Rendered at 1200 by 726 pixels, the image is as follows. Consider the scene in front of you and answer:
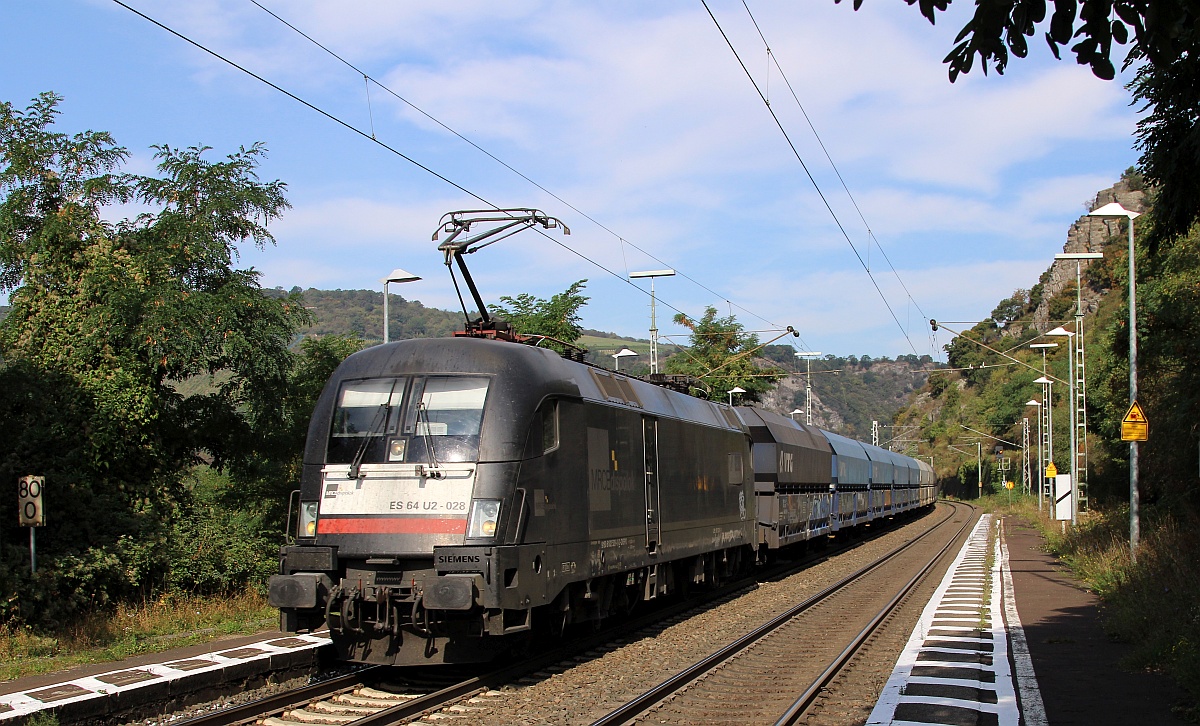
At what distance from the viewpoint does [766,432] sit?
22.8 m

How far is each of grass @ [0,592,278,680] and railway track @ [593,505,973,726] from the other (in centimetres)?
571

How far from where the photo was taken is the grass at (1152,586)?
9.87 m

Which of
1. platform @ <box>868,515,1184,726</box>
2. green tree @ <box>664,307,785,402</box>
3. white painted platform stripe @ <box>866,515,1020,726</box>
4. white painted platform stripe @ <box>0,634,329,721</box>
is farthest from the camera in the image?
green tree @ <box>664,307,785,402</box>

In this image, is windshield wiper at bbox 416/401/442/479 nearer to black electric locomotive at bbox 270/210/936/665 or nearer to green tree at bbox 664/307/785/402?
black electric locomotive at bbox 270/210/936/665

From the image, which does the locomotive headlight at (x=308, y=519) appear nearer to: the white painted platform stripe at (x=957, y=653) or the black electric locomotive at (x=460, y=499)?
the black electric locomotive at (x=460, y=499)

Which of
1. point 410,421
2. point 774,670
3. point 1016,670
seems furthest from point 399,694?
point 1016,670

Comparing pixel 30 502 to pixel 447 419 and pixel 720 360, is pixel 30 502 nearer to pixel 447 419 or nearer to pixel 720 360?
pixel 447 419

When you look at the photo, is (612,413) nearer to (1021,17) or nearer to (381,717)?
(381,717)

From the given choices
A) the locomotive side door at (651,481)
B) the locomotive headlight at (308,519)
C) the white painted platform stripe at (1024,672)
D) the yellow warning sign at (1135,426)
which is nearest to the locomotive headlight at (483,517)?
the locomotive headlight at (308,519)

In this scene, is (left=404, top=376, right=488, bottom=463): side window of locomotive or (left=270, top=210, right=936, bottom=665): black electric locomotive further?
(left=404, top=376, right=488, bottom=463): side window of locomotive

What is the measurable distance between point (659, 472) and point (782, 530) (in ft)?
32.4

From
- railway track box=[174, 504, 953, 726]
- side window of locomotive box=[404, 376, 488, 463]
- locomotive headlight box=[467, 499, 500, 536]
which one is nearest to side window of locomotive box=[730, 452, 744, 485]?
railway track box=[174, 504, 953, 726]

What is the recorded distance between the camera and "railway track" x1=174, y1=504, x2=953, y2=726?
823cm

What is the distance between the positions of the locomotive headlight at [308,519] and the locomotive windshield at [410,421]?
494 millimetres
